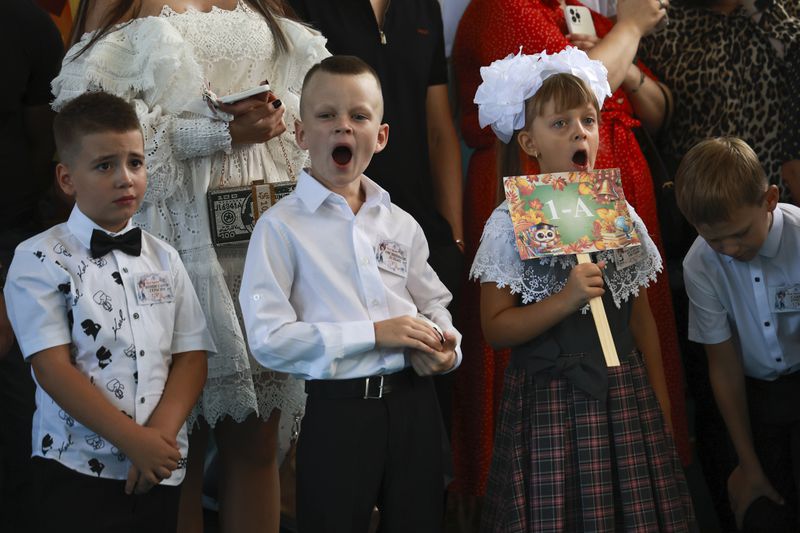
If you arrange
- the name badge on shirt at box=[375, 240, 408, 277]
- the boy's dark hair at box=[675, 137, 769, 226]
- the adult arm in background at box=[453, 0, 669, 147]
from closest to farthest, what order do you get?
1. the name badge on shirt at box=[375, 240, 408, 277]
2. the boy's dark hair at box=[675, 137, 769, 226]
3. the adult arm in background at box=[453, 0, 669, 147]

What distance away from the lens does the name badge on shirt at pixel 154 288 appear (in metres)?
2.21

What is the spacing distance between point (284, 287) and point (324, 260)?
0.37ft

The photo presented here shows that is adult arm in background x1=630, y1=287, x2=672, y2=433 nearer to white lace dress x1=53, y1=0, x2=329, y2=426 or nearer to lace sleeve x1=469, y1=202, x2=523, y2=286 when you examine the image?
lace sleeve x1=469, y1=202, x2=523, y2=286

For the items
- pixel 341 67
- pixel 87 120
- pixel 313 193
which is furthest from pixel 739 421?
pixel 87 120

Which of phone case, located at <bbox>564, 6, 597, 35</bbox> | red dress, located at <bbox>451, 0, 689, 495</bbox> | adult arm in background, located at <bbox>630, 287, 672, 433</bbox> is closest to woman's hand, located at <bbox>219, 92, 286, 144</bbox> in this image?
red dress, located at <bbox>451, 0, 689, 495</bbox>

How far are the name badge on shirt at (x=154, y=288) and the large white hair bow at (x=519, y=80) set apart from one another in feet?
3.27

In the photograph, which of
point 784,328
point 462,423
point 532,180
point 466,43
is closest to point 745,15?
point 466,43

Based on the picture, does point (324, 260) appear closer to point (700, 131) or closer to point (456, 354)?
point (456, 354)

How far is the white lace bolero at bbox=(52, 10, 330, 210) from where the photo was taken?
2.51 m

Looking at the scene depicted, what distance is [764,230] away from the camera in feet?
8.87

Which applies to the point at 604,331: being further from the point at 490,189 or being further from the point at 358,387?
the point at 490,189

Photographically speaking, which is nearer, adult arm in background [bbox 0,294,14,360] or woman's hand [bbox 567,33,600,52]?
adult arm in background [bbox 0,294,14,360]

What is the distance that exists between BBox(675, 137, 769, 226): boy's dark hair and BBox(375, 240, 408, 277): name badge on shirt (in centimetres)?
86

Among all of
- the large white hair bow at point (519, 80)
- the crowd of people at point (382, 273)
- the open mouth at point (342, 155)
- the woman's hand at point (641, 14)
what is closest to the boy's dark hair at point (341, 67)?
the crowd of people at point (382, 273)
